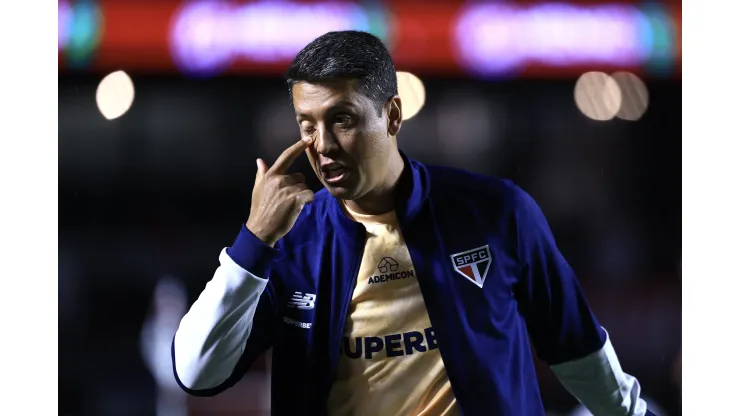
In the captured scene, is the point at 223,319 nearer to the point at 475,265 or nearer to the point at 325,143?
the point at 325,143

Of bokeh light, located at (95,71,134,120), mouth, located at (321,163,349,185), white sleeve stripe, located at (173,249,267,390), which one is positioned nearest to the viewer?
white sleeve stripe, located at (173,249,267,390)

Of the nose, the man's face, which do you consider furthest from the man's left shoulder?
the nose

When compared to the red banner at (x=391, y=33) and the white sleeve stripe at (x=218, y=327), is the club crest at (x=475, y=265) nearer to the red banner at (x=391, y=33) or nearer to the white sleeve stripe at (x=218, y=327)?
the white sleeve stripe at (x=218, y=327)

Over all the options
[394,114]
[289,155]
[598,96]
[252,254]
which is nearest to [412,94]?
[598,96]

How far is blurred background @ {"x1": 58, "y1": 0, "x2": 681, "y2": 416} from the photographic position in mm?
3484

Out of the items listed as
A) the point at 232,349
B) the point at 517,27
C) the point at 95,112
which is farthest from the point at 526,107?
the point at 232,349

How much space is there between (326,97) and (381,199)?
0.32 meters

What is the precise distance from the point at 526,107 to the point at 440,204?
199 centimetres

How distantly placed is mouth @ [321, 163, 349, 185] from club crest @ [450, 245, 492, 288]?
36 centimetres

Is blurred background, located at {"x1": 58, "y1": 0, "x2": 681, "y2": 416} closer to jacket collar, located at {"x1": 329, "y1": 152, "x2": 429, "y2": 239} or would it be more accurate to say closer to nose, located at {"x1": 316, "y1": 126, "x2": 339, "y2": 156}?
jacket collar, located at {"x1": 329, "y1": 152, "x2": 429, "y2": 239}

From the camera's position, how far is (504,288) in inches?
86.5

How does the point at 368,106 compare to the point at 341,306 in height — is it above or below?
above

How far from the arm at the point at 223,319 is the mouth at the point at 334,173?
0.22 m
